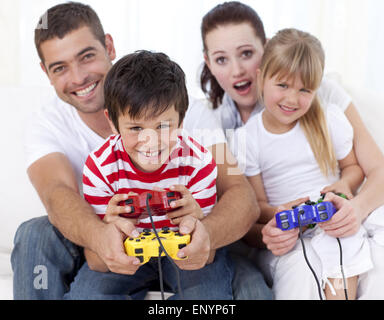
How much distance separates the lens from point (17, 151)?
56.3 inches

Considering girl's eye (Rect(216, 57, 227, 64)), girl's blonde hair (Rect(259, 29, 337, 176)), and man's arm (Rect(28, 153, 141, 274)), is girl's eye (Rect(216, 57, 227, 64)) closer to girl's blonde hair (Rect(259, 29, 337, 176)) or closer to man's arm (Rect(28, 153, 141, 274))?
girl's blonde hair (Rect(259, 29, 337, 176))

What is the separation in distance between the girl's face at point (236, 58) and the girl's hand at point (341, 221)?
0.47 metres

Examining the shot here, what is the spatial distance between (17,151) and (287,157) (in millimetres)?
818

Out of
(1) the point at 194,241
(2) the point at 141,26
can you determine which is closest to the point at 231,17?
(2) the point at 141,26

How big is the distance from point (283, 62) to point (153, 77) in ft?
1.41

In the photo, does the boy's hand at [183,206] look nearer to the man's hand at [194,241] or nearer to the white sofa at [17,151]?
the man's hand at [194,241]

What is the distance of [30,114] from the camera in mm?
1477

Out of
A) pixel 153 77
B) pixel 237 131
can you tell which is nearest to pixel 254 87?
pixel 237 131

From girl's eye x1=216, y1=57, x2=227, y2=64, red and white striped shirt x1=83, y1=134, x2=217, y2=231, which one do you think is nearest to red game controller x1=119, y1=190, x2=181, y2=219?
red and white striped shirt x1=83, y1=134, x2=217, y2=231

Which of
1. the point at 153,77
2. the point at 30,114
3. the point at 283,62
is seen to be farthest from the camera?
the point at 30,114

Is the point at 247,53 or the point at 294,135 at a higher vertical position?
the point at 247,53

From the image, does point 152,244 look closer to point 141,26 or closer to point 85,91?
point 85,91
